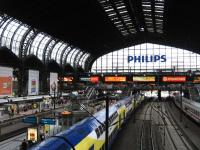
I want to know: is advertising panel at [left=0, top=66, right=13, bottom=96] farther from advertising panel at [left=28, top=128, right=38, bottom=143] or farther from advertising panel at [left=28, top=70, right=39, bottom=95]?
advertising panel at [left=28, top=128, right=38, bottom=143]

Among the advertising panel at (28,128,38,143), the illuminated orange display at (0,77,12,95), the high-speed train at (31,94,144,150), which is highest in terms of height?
the illuminated orange display at (0,77,12,95)

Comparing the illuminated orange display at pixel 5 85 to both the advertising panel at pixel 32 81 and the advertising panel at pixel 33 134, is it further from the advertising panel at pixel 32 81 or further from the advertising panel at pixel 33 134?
the advertising panel at pixel 33 134

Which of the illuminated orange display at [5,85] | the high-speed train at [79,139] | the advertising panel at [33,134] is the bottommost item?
the advertising panel at [33,134]

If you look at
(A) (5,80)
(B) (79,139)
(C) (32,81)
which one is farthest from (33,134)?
(C) (32,81)

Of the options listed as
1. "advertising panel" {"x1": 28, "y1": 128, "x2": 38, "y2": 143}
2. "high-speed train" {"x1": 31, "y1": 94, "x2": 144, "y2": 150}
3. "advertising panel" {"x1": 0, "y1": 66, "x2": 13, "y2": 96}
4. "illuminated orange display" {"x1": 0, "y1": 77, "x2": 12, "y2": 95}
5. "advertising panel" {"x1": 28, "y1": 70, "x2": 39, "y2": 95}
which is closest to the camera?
"high-speed train" {"x1": 31, "y1": 94, "x2": 144, "y2": 150}

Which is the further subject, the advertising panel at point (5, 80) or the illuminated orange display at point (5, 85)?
the illuminated orange display at point (5, 85)

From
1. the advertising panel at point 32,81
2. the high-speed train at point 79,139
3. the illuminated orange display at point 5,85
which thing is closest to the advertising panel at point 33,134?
the high-speed train at point 79,139

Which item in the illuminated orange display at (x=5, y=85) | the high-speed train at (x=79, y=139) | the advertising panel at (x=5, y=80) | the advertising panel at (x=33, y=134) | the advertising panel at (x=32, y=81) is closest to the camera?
the high-speed train at (x=79, y=139)

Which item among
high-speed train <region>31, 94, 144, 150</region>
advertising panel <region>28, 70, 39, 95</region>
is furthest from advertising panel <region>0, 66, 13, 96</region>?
high-speed train <region>31, 94, 144, 150</region>

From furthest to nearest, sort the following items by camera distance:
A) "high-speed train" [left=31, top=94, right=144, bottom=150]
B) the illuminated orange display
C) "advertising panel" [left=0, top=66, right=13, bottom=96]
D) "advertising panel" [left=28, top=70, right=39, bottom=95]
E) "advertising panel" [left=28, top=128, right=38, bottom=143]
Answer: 1. "advertising panel" [left=28, top=70, right=39, bottom=95]
2. the illuminated orange display
3. "advertising panel" [left=0, top=66, right=13, bottom=96]
4. "advertising panel" [left=28, top=128, right=38, bottom=143]
5. "high-speed train" [left=31, top=94, right=144, bottom=150]

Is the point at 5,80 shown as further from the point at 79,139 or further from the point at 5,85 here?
the point at 79,139

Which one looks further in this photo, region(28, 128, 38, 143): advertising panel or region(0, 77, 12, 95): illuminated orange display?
region(0, 77, 12, 95): illuminated orange display

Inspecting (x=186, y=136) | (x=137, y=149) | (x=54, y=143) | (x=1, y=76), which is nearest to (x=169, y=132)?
(x=186, y=136)

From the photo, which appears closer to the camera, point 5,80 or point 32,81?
point 5,80
